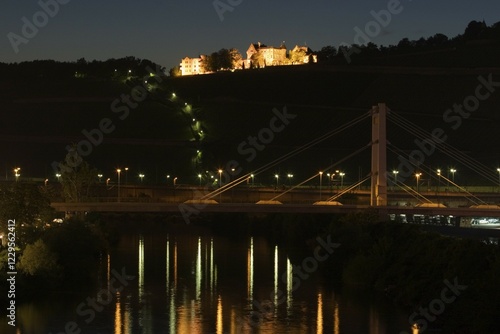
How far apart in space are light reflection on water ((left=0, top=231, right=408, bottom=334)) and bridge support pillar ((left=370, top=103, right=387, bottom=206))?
2823mm

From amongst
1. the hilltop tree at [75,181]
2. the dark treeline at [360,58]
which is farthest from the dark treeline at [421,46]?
the hilltop tree at [75,181]

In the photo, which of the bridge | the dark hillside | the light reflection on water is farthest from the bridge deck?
the dark hillside

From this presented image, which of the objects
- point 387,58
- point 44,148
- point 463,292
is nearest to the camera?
point 463,292

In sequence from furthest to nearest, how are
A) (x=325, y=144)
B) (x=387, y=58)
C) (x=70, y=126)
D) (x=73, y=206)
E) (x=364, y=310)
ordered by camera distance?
1. (x=387, y=58)
2. (x=70, y=126)
3. (x=325, y=144)
4. (x=73, y=206)
5. (x=364, y=310)

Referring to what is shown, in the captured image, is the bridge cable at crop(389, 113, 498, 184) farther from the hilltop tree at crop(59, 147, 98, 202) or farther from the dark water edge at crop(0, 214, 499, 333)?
the hilltop tree at crop(59, 147, 98, 202)

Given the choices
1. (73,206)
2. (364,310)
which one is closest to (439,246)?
(364,310)

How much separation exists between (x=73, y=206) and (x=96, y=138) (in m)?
23.6

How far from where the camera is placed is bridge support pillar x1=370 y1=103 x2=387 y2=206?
26797 mm

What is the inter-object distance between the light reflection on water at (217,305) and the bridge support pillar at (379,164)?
2.82m

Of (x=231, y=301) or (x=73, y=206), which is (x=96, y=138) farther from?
(x=231, y=301)

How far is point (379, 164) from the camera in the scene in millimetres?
26766

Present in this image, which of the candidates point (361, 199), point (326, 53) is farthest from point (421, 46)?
point (361, 199)

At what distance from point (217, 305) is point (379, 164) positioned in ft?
25.9

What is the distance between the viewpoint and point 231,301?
68.7 ft
